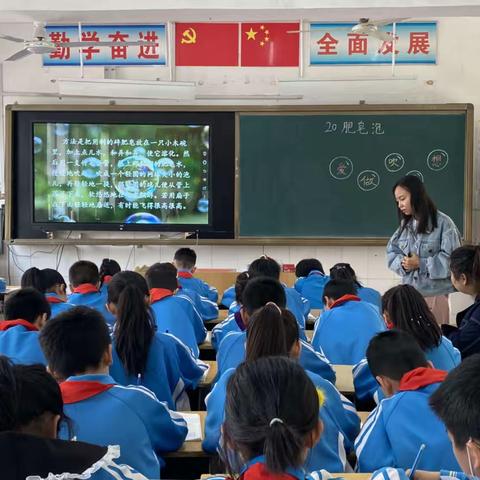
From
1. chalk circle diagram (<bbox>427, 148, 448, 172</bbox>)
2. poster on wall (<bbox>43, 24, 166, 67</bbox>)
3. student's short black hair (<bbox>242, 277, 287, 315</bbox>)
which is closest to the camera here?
student's short black hair (<bbox>242, 277, 287, 315</bbox>)

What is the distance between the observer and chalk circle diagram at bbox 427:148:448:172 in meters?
6.46

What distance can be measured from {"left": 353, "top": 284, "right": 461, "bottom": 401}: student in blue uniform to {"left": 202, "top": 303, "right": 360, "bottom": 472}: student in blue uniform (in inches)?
15.9

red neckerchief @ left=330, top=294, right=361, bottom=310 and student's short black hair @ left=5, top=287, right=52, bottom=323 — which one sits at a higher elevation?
student's short black hair @ left=5, top=287, right=52, bottom=323

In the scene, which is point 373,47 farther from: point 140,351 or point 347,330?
point 140,351

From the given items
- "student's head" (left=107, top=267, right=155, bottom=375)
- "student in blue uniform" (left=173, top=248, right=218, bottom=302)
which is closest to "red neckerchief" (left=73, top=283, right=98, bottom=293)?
"student in blue uniform" (left=173, top=248, right=218, bottom=302)

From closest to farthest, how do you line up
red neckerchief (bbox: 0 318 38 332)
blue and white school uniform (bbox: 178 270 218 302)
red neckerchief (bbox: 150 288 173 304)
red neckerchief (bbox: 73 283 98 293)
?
red neckerchief (bbox: 0 318 38 332) < red neckerchief (bbox: 150 288 173 304) < red neckerchief (bbox: 73 283 98 293) < blue and white school uniform (bbox: 178 270 218 302)

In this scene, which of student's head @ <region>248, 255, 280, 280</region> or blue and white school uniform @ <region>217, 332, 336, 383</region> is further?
student's head @ <region>248, 255, 280, 280</region>

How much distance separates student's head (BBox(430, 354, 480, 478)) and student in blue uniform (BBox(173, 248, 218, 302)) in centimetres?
349

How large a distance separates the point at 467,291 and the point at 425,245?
748 mm

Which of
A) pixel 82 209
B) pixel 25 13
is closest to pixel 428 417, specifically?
pixel 25 13

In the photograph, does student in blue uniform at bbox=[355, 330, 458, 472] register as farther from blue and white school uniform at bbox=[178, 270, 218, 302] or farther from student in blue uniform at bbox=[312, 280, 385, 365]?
blue and white school uniform at bbox=[178, 270, 218, 302]

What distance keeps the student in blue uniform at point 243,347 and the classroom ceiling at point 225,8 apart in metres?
1.96

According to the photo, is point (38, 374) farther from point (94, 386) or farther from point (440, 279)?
point (440, 279)


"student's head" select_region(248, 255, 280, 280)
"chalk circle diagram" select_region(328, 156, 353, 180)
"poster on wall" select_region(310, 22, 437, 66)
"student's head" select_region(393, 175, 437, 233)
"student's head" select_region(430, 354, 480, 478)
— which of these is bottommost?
"student's head" select_region(248, 255, 280, 280)
